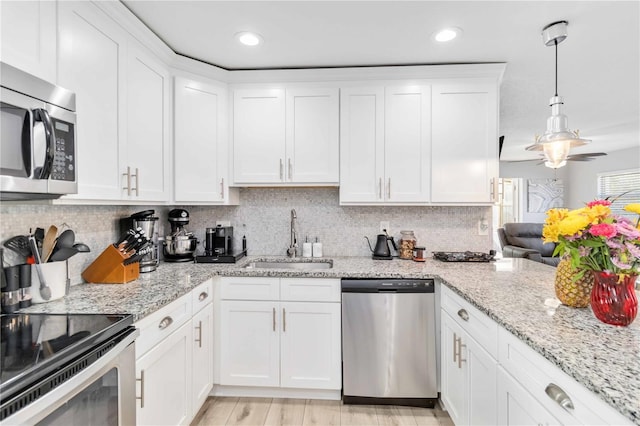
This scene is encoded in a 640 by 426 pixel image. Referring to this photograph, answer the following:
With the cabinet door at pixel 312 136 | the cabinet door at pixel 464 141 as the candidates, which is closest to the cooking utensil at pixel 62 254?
the cabinet door at pixel 312 136

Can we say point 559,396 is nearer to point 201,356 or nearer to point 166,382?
point 166,382

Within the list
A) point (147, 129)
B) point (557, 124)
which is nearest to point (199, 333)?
point (147, 129)

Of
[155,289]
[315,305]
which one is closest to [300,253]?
[315,305]

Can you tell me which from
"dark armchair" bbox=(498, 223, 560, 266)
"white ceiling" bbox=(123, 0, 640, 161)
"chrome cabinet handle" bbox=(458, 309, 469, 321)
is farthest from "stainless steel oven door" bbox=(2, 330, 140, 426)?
"dark armchair" bbox=(498, 223, 560, 266)

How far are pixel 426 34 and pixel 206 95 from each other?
1.63 meters

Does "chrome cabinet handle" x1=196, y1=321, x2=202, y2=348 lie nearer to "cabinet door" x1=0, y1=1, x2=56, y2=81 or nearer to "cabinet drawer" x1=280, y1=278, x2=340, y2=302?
"cabinet drawer" x1=280, y1=278, x2=340, y2=302

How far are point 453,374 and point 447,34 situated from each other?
207 cm

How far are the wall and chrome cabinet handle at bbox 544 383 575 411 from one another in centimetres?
700

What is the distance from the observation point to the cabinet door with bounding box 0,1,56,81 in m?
1.11

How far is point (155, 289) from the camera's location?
5.45ft

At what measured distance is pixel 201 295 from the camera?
198cm

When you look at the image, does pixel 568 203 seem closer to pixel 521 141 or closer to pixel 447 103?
pixel 521 141

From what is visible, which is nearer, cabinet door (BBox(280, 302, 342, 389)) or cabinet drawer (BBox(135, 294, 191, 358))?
cabinet drawer (BBox(135, 294, 191, 358))

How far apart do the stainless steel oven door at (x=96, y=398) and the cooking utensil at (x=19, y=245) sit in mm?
734
